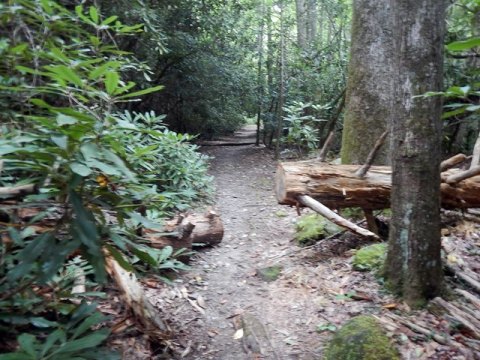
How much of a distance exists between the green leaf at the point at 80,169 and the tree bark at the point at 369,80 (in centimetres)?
445

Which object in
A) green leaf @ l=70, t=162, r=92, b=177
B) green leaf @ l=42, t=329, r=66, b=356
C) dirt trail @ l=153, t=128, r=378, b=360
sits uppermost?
green leaf @ l=70, t=162, r=92, b=177

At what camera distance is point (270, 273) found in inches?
178

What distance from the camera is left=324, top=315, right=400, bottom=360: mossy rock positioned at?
8.86ft

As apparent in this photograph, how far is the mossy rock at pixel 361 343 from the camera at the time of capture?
2701 millimetres

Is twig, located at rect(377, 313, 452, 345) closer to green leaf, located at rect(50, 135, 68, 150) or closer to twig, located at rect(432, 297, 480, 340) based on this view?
twig, located at rect(432, 297, 480, 340)

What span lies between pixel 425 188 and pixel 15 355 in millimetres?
2889

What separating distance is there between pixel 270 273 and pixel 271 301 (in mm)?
590

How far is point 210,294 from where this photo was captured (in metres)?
4.19

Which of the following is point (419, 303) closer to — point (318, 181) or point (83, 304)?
point (318, 181)

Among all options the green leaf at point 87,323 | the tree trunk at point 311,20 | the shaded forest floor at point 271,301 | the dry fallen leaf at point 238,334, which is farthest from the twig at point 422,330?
the tree trunk at point 311,20

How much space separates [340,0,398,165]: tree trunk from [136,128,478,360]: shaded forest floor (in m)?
1.49

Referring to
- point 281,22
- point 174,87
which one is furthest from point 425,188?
point 174,87

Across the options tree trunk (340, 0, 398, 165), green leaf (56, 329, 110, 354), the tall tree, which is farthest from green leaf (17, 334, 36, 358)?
tree trunk (340, 0, 398, 165)

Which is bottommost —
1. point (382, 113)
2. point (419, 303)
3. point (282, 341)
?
point (282, 341)
